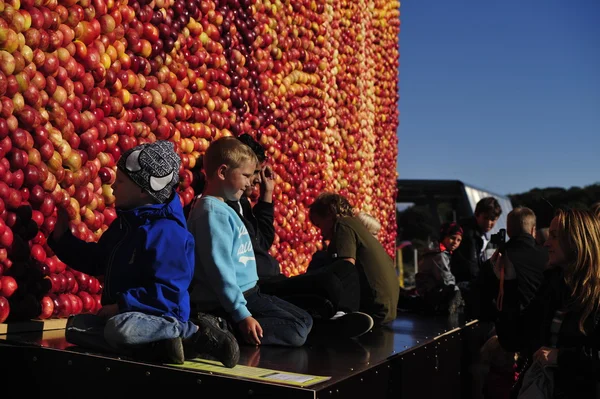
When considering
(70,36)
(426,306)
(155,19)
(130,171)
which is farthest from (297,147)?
(130,171)

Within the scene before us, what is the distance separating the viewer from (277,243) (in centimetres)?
546

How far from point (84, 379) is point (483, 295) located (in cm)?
230

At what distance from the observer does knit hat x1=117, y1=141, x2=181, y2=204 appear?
114 inches

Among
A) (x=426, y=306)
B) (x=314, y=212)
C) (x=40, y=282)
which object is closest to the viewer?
(x=40, y=282)

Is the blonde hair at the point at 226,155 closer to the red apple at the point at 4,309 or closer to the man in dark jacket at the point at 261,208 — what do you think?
the man in dark jacket at the point at 261,208

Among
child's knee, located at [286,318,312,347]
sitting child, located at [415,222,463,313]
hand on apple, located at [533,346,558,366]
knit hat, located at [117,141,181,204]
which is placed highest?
knit hat, located at [117,141,181,204]

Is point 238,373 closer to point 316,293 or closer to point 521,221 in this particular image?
point 316,293

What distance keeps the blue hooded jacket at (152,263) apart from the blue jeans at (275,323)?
620 millimetres

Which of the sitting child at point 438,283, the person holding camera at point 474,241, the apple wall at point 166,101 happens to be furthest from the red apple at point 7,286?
the person holding camera at point 474,241

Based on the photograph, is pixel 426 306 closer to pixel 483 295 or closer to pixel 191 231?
pixel 483 295

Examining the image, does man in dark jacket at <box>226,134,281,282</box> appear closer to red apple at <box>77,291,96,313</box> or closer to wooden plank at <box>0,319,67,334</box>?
red apple at <box>77,291,96,313</box>

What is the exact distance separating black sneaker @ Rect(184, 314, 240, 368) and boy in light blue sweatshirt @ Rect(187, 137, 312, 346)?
34cm

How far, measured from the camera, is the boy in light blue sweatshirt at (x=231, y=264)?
10.2 feet

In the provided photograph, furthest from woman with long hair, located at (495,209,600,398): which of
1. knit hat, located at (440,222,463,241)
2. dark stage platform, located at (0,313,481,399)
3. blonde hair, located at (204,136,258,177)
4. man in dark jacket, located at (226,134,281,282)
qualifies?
knit hat, located at (440,222,463,241)
